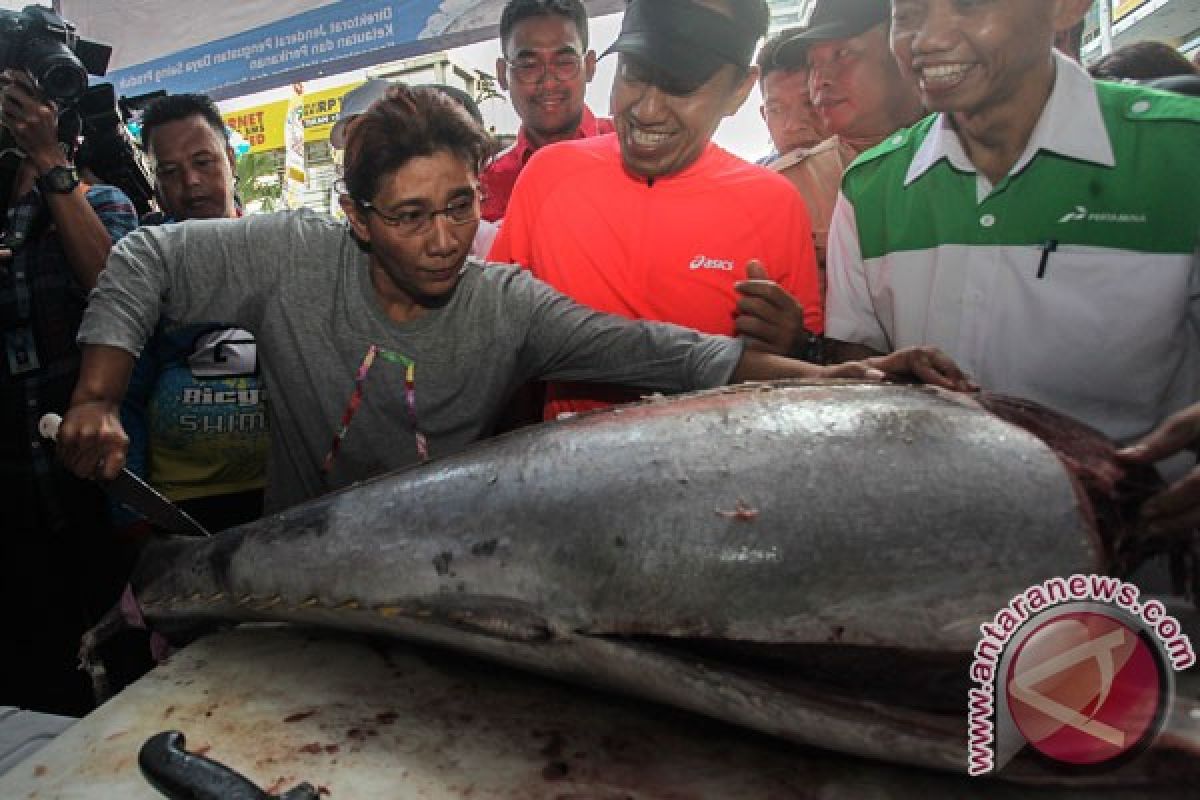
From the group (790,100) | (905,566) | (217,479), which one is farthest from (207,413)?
(790,100)

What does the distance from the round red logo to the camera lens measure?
109 inches

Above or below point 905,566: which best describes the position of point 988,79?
above

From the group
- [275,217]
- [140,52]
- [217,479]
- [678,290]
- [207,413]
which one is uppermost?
[140,52]

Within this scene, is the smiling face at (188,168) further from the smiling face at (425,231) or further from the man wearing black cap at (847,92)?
the man wearing black cap at (847,92)

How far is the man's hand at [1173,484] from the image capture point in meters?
0.79

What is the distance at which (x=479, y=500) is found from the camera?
949 mm

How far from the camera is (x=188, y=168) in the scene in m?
2.42

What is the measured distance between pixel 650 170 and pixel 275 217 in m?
0.90

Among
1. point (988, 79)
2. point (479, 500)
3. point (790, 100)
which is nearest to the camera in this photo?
point (479, 500)

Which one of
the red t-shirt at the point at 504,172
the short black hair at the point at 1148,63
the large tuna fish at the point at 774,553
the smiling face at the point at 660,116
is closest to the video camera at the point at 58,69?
the red t-shirt at the point at 504,172

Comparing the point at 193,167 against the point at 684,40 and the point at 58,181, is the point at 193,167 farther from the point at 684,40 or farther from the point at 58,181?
the point at 684,40

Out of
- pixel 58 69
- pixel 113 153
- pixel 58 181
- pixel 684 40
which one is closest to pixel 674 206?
pixel 684 40

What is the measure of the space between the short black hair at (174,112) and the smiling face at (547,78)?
3.43 feet

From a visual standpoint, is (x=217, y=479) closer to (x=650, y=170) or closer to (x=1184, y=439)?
(x=650, y=170)
